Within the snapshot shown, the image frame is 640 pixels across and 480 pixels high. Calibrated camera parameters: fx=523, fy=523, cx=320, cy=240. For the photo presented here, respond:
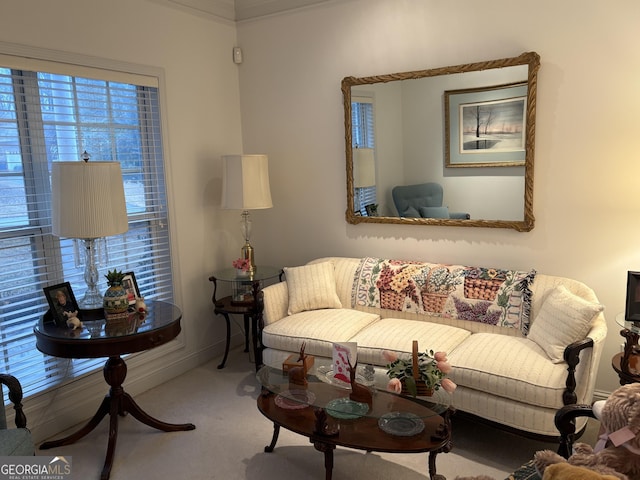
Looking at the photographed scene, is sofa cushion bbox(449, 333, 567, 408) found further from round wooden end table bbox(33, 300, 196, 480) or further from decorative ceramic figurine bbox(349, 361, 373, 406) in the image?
round wooden end table bbox(33, 300, 196, 480)

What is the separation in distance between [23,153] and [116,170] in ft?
1.83

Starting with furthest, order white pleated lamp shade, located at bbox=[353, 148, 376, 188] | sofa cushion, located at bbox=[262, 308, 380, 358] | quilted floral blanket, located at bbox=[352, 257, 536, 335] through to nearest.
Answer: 1. white pleated lamp shade, located at bbox=[353, 148, 376, 188]
2. sofa cushion, located at bbox=[262, 308, 380, 358]
3. quilted floral blanket, located at bbox=[352, 257, 536, 335]

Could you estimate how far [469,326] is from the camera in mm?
3270

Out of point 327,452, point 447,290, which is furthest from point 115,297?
point 447,290

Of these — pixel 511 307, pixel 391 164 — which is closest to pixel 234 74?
pixel 391 164

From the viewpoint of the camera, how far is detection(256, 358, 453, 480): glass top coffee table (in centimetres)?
223

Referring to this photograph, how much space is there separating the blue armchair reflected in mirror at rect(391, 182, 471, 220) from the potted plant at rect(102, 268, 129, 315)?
1.94m

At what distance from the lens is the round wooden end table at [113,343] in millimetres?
2631

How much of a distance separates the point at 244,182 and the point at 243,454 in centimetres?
186

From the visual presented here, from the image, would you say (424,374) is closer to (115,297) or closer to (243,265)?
(115,297)

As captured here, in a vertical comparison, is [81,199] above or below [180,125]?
below

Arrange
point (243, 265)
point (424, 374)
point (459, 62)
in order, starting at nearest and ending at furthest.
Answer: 1. point (424, 374)
2. point (459, 62)
3. point (243, 265)

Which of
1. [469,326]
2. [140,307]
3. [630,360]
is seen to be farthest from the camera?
[469,326]

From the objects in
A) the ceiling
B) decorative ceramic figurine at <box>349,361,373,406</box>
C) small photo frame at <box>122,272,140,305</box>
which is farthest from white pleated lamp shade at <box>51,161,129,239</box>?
the ceiling
